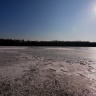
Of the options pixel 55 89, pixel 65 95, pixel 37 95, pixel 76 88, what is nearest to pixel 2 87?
pixel 37 95

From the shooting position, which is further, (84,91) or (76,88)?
(76,88)

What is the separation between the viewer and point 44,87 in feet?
12.1

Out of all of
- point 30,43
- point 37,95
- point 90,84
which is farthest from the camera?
point 30,43

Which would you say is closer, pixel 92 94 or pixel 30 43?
pixel 92 94

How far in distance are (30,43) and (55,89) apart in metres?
42.0

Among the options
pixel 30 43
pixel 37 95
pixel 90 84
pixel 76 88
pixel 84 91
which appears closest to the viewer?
pixel 37 95

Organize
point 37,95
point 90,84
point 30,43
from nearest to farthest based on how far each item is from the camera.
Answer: point 37,95 < point 90,84 < point 30,43

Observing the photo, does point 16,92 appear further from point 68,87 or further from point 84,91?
point 84,91

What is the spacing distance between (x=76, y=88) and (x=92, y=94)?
523mm

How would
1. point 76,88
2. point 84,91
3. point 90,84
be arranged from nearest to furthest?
point 84,91
point 76,88
point 90,84

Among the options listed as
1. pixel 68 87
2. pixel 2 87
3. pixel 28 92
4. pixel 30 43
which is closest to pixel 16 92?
pixel 28 92

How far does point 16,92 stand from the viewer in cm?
326

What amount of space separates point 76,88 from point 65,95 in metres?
0.62

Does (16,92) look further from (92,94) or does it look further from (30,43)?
(30,43)
